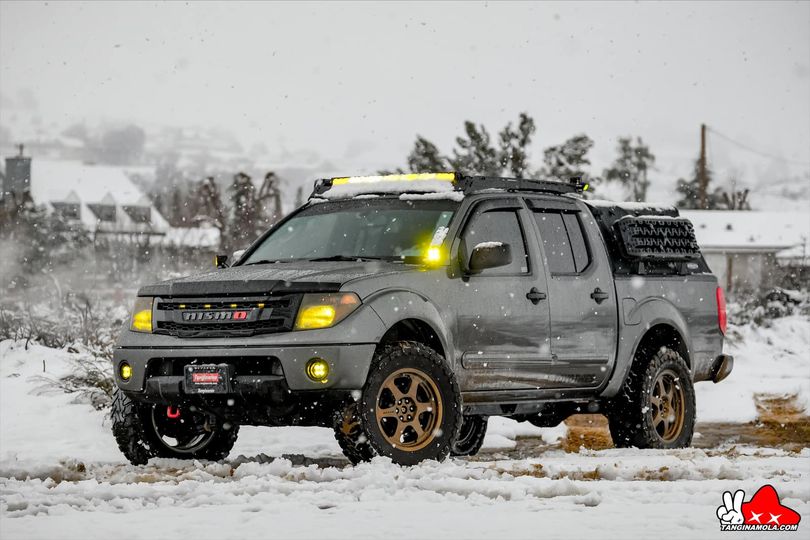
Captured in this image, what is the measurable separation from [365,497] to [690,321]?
471cm

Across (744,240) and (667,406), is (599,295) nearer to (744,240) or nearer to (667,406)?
(667,406)

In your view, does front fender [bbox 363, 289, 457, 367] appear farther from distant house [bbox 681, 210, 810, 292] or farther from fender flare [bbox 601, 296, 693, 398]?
distant house [bbox 681, 210, 810, 292]

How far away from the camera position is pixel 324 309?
23.4ft

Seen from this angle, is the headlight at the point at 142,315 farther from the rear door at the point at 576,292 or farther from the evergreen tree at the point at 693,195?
the evergreen tree at the point at 693,195

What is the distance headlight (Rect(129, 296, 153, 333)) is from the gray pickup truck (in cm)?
1

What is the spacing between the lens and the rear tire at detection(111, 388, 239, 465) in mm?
7922

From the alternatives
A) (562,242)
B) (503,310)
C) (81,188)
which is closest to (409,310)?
(503,310)

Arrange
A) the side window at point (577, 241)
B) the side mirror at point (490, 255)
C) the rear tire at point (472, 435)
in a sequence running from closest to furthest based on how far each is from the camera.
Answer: the side mirror at point (490, 255) → the side window at point (577, 241) → the rear tire at point (472, 435)

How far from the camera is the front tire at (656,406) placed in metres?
9.33

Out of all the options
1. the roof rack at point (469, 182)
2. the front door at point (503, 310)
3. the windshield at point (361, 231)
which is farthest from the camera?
the roof rack at point (469, 182)

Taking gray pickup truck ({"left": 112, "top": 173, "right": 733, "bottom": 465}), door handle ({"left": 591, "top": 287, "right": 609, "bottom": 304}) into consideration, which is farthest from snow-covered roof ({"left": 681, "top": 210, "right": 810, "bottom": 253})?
door handle ({"left": 591, "top": 287, "right": 609, "bottom": 304})

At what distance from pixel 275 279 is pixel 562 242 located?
2.61 metres

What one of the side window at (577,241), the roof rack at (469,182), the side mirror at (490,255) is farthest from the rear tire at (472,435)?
the side mirror at (490,255)

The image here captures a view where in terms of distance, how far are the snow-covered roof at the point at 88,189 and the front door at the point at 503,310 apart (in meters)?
81.8
